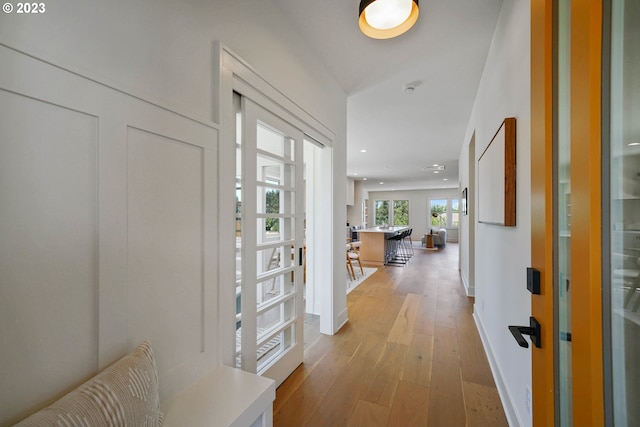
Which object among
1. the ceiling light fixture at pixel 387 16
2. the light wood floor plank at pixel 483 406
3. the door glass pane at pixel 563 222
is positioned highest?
the ceiling light fixture at pixel 387 16

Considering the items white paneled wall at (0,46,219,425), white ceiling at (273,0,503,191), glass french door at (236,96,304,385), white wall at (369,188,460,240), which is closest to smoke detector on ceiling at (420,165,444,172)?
white ceiling at (273,0,503,191)

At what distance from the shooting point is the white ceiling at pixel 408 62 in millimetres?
1910

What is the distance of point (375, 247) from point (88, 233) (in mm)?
6628

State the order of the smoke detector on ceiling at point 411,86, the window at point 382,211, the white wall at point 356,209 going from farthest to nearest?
the window at point 382,211, the white wall at point 356,209, the smoke detector on ceiling at point 411,86

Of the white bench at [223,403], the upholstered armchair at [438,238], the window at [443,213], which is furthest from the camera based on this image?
the window at [443,213]

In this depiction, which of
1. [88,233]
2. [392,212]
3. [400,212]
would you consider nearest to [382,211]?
[392,212]

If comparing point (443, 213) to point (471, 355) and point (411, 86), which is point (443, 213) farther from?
point (471, 355)

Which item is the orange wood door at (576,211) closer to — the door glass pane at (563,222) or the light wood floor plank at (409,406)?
the door glass pane at (563,222)

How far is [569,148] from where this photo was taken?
0.71m

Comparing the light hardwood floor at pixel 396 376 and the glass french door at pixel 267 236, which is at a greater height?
the glass french door at pixel 267 236

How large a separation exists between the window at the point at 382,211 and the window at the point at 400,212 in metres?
0.38

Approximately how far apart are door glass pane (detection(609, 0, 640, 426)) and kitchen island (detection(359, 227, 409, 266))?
21.1 feet

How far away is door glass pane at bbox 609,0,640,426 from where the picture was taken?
0.50m

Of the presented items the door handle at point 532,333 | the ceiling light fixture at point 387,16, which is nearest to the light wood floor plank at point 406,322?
the door handle at point 532,333
